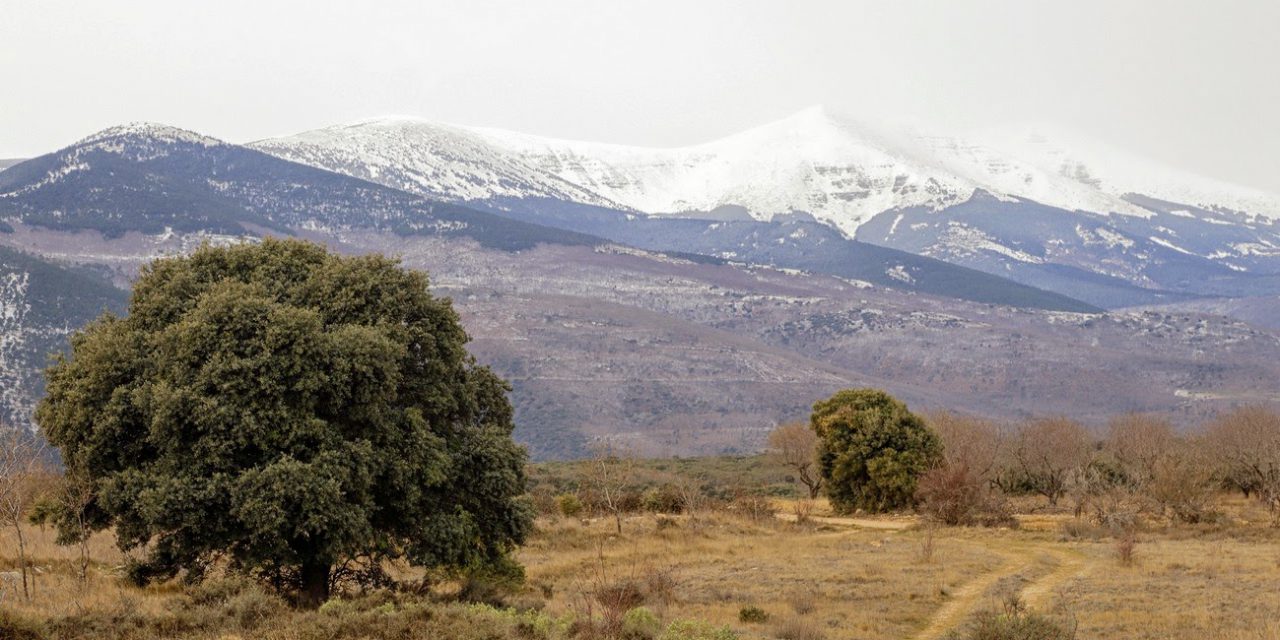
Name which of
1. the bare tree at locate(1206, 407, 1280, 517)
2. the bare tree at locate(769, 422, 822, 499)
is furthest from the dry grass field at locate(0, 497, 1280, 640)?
the bare tree at locate(769, 422, 822, 499)

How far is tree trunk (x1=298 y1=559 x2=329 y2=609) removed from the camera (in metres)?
20.8

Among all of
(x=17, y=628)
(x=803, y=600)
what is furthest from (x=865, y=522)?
(x=17, y=628)

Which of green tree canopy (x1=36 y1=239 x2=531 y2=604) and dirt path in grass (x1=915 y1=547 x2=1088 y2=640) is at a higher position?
green tree canopy (x1=36 y1=239 x2=531 y2=604)

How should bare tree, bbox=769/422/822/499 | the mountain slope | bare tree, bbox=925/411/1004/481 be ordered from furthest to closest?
the mountain slope → bare tree, bbox=769/422/822/499 → bare tree, bbox=925/411/1004/481

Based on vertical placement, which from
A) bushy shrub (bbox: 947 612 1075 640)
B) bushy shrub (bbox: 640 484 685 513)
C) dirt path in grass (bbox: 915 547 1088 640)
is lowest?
bushy shrub (bbox: 640 484 685 513)

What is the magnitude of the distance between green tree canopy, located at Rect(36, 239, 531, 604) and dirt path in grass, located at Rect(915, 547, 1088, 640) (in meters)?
9.06

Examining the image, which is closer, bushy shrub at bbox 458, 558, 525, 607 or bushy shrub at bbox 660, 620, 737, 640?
bushy shrub at bbox 660, 620, 737, 640

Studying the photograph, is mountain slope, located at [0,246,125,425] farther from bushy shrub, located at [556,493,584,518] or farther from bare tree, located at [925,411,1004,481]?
bare tree, located at [925,411,1004,481]

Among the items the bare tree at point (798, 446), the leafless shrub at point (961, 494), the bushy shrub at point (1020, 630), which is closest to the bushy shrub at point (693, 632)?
the bushy shrub at point (1020, 630)

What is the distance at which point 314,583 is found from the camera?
2111cm

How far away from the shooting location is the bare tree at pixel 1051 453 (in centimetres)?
6172

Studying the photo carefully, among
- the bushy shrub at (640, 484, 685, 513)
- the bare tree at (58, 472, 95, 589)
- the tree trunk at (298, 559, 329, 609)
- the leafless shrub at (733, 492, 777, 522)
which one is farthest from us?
the bushy shrub at (640, 484, 685, 513)

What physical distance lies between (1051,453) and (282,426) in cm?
5273

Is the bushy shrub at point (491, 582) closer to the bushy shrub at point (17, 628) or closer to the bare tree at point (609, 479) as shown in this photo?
the bushy shrub at point (17, 628)
